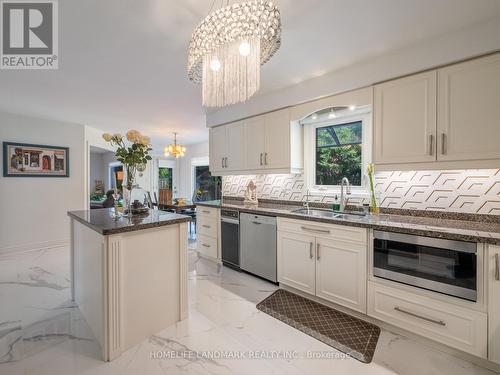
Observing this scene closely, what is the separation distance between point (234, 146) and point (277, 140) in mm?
812

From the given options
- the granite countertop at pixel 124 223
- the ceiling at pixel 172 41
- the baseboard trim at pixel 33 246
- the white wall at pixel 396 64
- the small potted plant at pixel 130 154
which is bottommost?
the baseboard trim at pixel 33 246

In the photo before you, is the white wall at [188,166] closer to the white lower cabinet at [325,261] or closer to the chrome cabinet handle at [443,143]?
the white lower cabinet at [325,261]

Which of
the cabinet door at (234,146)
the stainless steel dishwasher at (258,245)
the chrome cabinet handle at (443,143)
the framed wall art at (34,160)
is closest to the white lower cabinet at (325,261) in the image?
the stainless steel dishwasher at (258,245)

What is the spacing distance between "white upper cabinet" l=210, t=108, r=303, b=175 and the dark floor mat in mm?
1554

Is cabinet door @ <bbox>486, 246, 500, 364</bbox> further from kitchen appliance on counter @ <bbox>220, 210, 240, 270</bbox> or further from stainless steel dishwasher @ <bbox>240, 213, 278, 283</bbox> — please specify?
kitchen appliance on counter @ <bbox>220, 210, 240, 270</bbox>

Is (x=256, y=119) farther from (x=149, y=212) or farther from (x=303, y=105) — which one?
(x=149, y=212)

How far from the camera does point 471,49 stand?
5.98 ft

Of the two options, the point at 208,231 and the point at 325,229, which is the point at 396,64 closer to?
the point at 325,229

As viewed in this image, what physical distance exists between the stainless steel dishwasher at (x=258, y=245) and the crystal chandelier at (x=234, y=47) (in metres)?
1.70

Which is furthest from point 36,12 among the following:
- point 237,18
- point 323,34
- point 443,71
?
point 443,71

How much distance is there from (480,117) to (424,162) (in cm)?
48

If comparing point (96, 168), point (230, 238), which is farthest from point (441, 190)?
point (96, 168)

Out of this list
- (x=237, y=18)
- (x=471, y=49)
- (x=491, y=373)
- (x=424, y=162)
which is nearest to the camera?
(x=237, y=18)

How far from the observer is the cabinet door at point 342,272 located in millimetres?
2096
